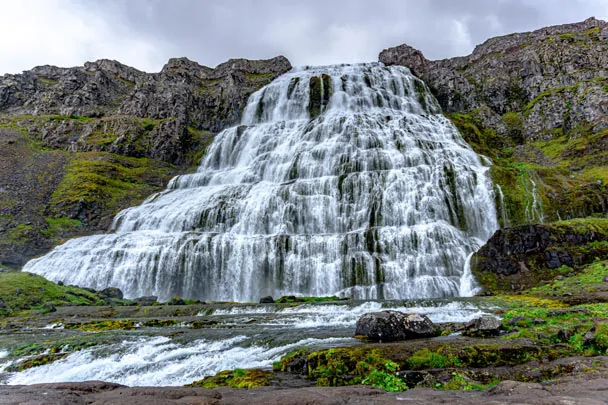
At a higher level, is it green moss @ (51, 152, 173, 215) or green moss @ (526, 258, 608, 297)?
green moss @ (51, 152, 173, 215)

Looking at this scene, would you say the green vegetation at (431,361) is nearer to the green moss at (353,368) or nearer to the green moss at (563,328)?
the green moss at (353,368)

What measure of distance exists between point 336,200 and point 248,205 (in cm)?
991

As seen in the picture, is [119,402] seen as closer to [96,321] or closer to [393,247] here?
[96,321]

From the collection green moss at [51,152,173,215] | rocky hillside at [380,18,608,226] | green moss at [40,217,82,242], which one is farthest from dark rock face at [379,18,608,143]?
green moss at [40,217,82,242]

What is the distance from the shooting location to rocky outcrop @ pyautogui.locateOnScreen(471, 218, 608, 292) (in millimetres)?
27547

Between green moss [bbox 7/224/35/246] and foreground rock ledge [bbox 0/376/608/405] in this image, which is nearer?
foreground rock ledge [bbox 0/376/608/405]

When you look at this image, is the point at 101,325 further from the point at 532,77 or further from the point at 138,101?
the point at 532,77

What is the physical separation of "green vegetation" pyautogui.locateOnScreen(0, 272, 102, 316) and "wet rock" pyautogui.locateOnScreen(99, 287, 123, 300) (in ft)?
2.45

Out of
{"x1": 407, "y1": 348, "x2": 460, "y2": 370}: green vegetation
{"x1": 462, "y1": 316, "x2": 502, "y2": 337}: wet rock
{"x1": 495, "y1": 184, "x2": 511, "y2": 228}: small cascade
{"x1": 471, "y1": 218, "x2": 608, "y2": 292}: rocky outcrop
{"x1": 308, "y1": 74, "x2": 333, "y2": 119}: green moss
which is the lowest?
{"x1": 407, "y1": 348, "x2": 460, "y2": 370}: green vegetation

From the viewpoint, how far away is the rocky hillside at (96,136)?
5222cm

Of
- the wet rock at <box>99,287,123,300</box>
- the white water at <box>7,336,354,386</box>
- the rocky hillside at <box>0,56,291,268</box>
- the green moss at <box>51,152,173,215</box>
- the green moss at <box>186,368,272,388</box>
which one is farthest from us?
the green moss at <box>51,152,173,215</box>

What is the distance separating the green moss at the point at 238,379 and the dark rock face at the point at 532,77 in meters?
65.0

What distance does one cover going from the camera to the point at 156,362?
494 inches

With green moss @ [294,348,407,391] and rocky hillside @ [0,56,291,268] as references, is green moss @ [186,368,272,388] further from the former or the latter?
rocky hillside @ [0,56,291,268]
